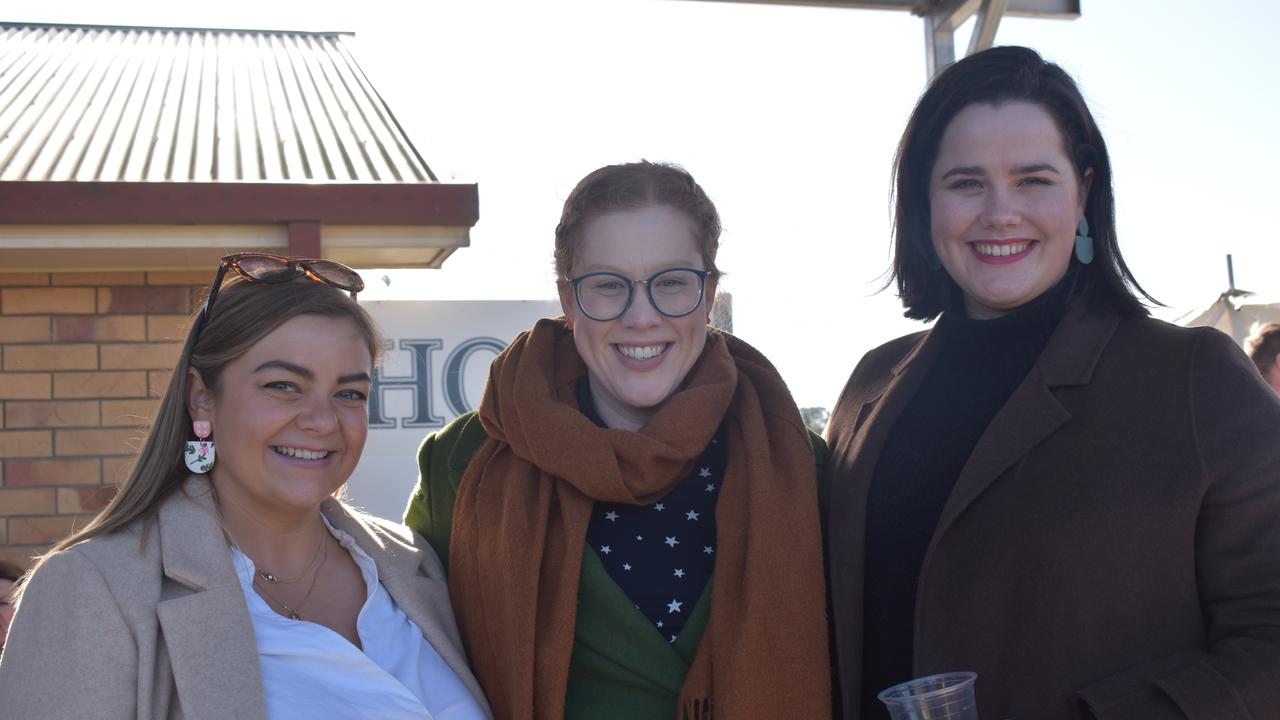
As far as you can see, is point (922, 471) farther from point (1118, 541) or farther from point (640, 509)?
point (640, 509)

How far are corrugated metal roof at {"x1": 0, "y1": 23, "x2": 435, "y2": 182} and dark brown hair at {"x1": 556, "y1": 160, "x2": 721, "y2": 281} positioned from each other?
2003mm

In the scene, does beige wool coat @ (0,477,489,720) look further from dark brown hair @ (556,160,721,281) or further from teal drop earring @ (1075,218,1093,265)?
teal drop earring @ (1075,218,1093,265)

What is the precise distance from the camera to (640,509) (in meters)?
2.80

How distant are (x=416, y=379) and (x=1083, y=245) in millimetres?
3818

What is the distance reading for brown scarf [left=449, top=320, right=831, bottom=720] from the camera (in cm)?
256

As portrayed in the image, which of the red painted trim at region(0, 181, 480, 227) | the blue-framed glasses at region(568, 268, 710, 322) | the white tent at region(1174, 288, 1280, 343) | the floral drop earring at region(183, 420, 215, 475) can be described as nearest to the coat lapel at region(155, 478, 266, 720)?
the floral drop earring at region(183, 420, 215, 475)

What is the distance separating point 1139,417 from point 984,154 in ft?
2.11

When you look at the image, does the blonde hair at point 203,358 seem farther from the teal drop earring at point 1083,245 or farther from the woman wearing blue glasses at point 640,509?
the teal drop earring at point 1083,245

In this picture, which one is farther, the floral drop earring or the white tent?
the white tent

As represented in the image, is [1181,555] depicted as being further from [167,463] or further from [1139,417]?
[167,463]

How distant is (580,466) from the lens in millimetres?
2725

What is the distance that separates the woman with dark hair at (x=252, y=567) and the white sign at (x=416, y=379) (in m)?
2.77

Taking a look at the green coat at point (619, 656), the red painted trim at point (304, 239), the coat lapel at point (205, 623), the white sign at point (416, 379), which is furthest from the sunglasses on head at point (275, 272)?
the white sign at point (416, 379)

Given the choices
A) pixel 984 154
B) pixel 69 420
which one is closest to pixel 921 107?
pixel 984 154
